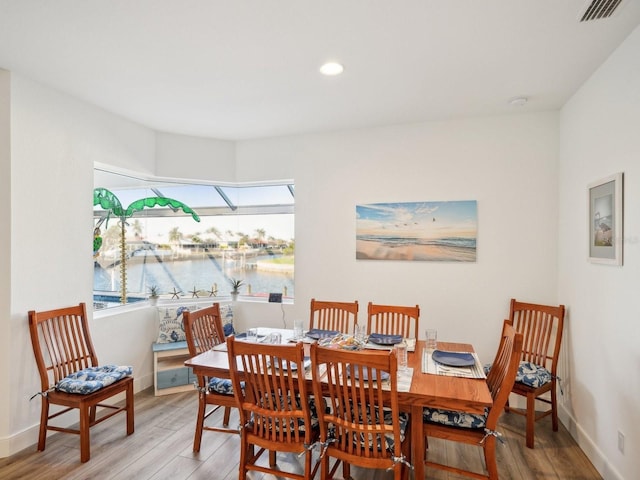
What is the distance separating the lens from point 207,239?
15.1 feet

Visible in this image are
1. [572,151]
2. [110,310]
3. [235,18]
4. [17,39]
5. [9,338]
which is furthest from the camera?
[110,310]

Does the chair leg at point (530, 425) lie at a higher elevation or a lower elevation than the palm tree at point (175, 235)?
lower

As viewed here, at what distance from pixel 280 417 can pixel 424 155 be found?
279 centimetres

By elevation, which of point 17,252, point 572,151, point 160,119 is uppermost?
point 160,119

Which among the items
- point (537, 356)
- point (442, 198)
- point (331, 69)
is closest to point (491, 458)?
point (537, 356)

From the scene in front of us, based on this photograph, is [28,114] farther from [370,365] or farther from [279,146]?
[370,365]

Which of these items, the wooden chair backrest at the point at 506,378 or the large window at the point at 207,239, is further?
the large window at the point at 207,239

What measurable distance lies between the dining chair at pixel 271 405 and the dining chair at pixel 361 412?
0.32 ft

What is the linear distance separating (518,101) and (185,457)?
12.5ft

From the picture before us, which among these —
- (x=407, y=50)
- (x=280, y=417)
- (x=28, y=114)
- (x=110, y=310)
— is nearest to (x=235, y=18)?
(x=407, y=50)

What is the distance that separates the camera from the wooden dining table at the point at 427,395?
1902mm

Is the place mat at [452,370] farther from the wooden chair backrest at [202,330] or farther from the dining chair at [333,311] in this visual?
the wooden chair backrest at [202,330]

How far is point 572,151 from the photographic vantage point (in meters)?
3.08

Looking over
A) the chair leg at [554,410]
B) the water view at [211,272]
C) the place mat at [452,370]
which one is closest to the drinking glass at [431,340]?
the place mat at [452,370]
